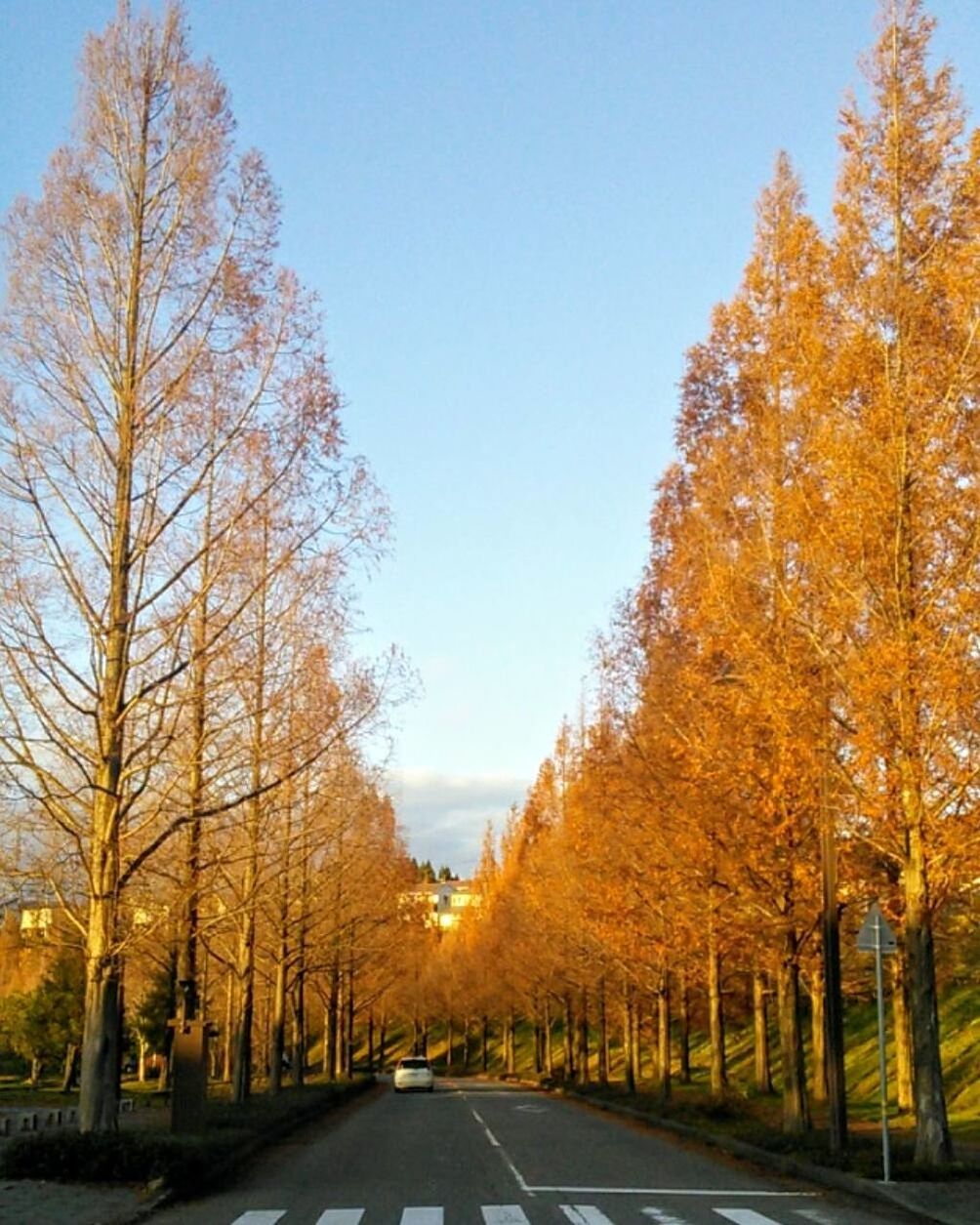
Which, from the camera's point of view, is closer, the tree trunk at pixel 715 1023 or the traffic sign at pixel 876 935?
the traffic sign at pixel 876 935

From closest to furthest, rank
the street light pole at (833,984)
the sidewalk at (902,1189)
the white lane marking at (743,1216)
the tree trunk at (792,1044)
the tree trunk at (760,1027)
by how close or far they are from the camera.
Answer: the white lane marking at (743,1216)
the sidewalk at (902,1189)
the street light pole at (833,984)
the tree trunk at (792,1044)
the tree trunk at (760,1027)

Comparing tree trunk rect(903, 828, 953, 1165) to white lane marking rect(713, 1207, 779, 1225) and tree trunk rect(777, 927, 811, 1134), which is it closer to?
white lane marking rect(713, 1207, 779, 1225)

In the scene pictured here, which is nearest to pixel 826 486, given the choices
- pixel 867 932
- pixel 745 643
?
pixel 745 643

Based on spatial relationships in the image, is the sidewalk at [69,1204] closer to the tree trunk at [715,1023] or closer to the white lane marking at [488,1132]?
the white lane marking at [488,1132]

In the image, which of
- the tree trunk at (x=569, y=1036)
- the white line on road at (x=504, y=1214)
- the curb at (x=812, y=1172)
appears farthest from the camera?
the tree trunk at (x=569, y=1036)

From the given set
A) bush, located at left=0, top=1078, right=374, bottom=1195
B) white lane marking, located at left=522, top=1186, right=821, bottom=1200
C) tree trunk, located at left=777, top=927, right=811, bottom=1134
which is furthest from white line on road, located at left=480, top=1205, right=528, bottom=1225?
tree trunk, located at left=777, top=927, right=811, bottom=1134

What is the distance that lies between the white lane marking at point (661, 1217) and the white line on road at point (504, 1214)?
117 centimetres

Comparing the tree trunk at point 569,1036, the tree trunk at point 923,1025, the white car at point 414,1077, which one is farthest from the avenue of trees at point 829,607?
the white car at point 414,1077

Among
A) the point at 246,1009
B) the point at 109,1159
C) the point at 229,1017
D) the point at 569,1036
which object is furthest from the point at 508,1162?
the point at 569,1036

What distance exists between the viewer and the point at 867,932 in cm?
1502

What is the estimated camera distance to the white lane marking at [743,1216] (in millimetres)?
12055

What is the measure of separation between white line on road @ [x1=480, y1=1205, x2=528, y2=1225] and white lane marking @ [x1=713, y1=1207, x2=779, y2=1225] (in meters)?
1.86

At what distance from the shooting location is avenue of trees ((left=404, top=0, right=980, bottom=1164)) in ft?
49.4

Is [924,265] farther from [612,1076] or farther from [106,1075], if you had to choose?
[612,1076]
